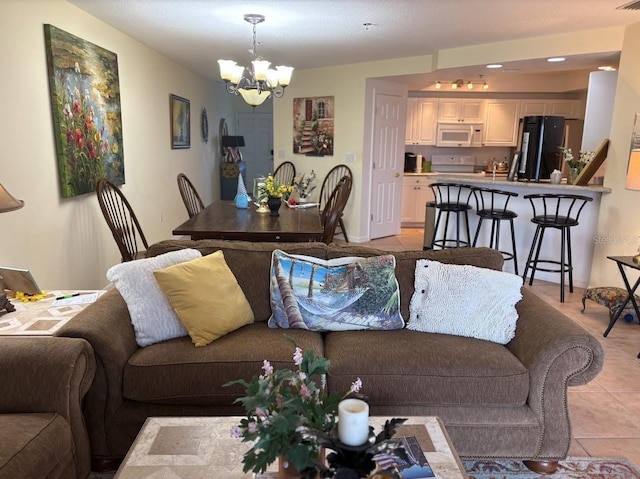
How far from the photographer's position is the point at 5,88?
2746mm

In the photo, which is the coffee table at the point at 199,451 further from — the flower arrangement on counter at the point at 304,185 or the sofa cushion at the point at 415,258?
the flower arrangement on counter at the point at 304,185

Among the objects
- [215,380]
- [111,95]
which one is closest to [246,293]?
[215,380]

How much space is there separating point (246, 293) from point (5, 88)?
6.16ft

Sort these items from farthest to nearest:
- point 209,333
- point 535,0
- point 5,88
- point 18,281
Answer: point 535,0
point 5,88
point 18,281
point 209,333

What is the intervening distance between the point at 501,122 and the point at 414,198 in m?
1.81

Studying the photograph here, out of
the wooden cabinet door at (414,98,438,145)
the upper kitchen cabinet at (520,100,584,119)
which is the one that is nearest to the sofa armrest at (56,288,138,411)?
the wooden cabinet door at (414,98,438,145)

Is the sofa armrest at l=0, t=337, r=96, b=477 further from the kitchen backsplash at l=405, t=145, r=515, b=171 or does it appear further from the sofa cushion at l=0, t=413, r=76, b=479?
the kitchen backsplash at l=405, t=145, r=515, b=171

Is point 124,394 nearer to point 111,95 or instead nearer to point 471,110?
point 111,95

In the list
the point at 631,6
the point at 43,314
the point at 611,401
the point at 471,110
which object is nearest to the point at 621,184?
the point at 631,6

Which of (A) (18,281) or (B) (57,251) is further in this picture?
(B) (57,251)

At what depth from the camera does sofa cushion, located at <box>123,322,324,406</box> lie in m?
1.88

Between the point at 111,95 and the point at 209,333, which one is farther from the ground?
the point at 111,95

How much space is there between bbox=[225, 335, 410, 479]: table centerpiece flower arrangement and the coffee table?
254 mm

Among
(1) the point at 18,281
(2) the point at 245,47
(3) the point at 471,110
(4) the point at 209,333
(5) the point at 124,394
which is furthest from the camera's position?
(3) the point at 471,110
